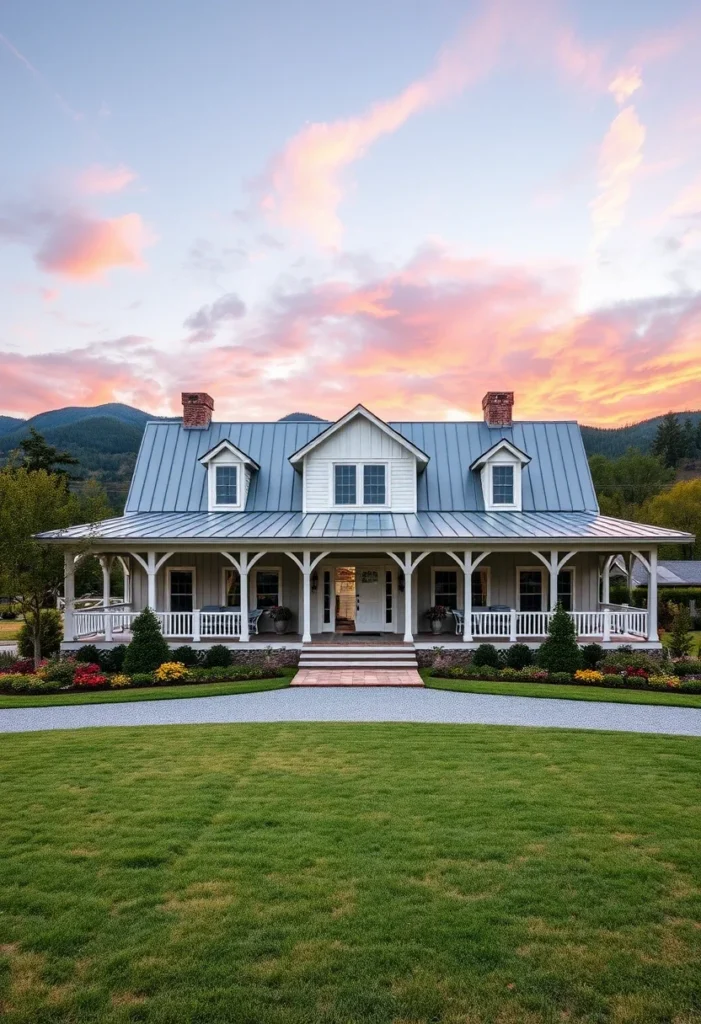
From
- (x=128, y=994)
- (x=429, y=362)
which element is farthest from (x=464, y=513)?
(x=128, y=994)

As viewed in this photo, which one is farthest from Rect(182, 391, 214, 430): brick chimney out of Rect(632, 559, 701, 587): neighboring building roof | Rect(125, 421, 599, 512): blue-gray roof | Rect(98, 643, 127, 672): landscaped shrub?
Rect(632, 559, 701, 587): neighboring building roof

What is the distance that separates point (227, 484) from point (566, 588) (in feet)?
42.2

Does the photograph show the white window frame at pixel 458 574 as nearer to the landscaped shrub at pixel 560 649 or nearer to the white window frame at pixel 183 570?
the landscaped shrub at pixel 560 649

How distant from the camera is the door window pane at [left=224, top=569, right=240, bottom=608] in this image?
20078 millimetres

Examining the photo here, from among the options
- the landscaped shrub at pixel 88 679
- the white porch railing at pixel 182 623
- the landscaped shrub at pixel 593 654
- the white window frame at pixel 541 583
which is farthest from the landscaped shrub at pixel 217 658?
the landscaped shrub at pixel 593 654

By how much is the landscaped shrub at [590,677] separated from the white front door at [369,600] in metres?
6.94

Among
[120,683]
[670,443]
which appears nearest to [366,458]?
Answer: [120,683]

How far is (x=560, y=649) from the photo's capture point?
1585 cm

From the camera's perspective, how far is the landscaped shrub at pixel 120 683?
48.4 ft

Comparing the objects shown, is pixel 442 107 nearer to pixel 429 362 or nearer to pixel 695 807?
pixel 429 362

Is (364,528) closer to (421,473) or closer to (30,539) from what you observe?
(421,473)

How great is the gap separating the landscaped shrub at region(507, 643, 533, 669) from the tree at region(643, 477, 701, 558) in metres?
38.5

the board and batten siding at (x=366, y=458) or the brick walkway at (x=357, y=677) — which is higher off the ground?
the board and batten siding at (x=366, y=458)

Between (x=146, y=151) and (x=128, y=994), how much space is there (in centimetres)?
1933
